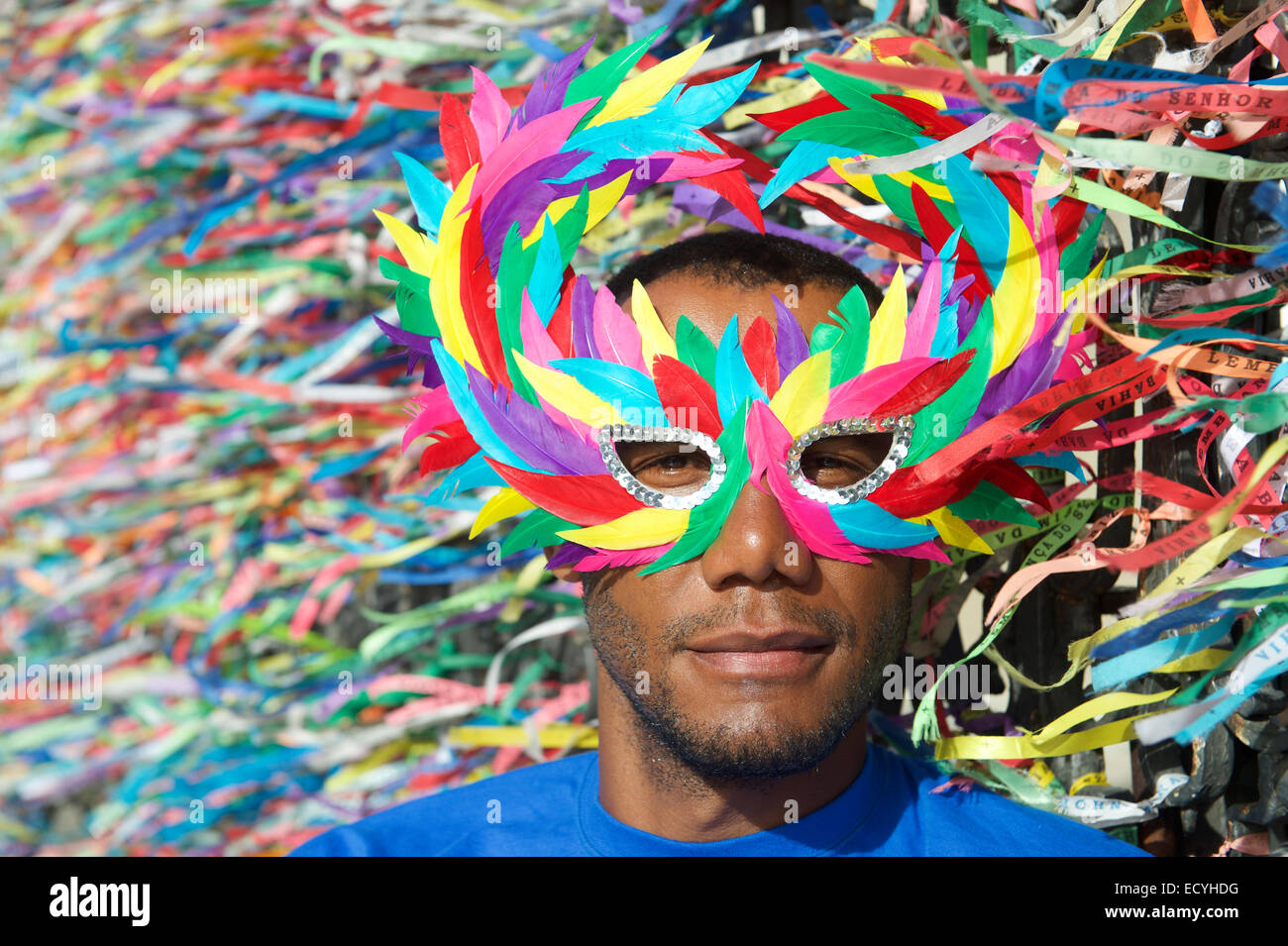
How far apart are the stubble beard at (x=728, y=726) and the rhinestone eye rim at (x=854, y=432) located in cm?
11

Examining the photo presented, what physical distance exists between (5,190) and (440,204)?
1845 millimetres

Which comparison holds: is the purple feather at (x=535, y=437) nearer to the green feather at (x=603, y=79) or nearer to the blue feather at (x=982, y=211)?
the green feather at (x=603, y=79)

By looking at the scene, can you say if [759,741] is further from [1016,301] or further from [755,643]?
[1016,301]

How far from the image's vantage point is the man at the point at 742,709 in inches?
46.2

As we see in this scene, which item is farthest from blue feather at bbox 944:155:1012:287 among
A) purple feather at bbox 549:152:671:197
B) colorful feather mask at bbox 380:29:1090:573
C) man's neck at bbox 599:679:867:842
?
man's neck at bbox 599:679:867:842

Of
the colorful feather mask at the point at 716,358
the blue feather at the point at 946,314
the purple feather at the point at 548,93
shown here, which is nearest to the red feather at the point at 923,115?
the colorful feather mask at the point at 716,358

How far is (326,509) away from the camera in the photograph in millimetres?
2365

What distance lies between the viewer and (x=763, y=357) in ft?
3.89

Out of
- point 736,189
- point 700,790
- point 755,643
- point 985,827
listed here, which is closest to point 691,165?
point 736,189

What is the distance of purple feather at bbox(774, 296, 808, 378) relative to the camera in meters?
1.19

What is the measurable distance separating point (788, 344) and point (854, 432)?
109 mm

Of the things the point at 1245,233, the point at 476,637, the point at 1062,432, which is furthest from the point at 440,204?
the point at 476,637

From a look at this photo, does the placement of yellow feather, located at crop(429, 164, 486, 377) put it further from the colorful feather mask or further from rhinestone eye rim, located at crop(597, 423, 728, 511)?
rhinestone eye rim, located at crop(597, 423, 728, 511)

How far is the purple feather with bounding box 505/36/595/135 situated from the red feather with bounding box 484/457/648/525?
37 cm
